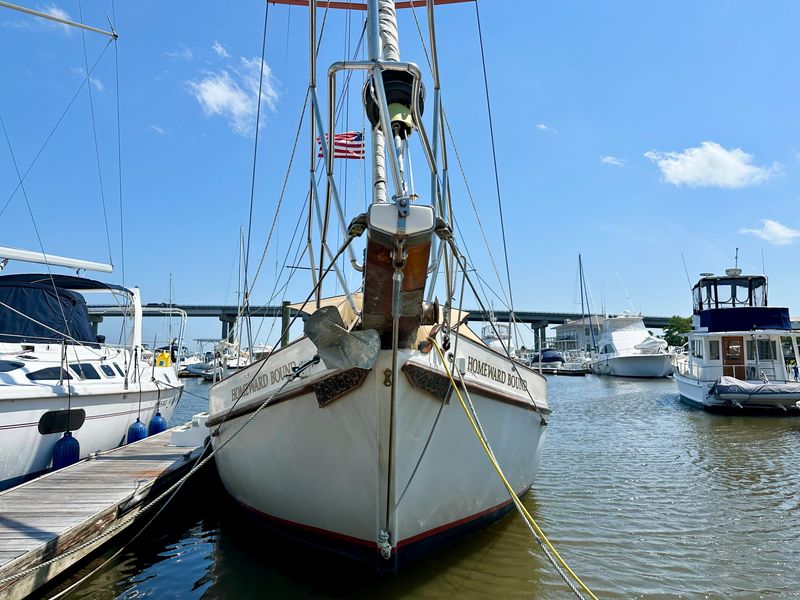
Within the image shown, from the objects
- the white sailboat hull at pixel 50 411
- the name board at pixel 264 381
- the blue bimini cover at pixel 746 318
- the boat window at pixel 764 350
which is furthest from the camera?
the boat window at pixel 764 350

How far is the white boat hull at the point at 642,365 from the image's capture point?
43125 millimetres

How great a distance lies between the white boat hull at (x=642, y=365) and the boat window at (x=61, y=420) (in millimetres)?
43456

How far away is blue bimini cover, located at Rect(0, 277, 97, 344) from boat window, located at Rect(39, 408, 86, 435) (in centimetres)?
170

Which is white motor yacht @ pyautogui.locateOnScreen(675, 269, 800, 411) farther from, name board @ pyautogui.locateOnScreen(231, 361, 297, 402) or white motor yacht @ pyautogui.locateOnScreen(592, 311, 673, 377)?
white motor yacht @ pyautogui.locateOnScreen(592, 311, 673, 377)

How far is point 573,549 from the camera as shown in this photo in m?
6.46

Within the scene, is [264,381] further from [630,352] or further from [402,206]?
[630,352]

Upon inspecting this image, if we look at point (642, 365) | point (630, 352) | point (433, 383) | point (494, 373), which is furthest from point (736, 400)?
point (630, 352)

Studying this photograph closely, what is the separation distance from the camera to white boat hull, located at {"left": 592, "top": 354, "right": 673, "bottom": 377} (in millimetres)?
43125

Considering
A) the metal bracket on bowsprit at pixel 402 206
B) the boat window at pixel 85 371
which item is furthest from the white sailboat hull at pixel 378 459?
the boat window at pixel 85 371

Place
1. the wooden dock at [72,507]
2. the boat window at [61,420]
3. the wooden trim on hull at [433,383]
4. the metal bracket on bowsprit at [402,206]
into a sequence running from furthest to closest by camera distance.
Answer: the boat window at [61,420] < the wooden dock at [72,507] < the wooden trim on hull at [433,383] < the metal bracket on bowsprit at [402,206]

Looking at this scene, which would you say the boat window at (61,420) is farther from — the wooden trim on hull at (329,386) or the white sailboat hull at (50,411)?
the wooden trim on hull at (329,386)

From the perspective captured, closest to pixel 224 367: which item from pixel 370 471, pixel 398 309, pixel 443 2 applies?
pixel 370 471

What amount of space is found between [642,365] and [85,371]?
43.7 meters

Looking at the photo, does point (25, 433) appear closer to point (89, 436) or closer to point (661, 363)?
point (89, 436)
